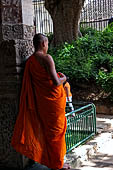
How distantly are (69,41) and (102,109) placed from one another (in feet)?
15.0

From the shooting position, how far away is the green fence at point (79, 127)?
5043 mm

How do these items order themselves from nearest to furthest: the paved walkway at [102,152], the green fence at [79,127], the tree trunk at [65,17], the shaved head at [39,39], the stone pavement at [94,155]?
the shaved head at [39,39], the stone pavement at [94,155], the paved walkway at [102,152], the green fence at [79,127], the tree trunk at [65,17]

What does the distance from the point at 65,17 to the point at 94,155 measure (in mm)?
8281

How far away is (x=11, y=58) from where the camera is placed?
3785 millimetres

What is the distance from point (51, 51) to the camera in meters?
12.0

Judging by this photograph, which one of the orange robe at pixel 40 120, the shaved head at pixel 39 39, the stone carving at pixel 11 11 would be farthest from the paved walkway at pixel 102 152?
the stone carving at pixel 11 11

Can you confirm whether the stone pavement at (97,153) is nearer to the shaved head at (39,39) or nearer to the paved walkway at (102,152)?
the paved walkway at (102,152)

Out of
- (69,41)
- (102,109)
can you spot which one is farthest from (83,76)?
(69,41)

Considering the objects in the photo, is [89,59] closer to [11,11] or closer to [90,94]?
[90,94]

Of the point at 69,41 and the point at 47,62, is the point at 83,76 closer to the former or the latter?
the point at 69,41

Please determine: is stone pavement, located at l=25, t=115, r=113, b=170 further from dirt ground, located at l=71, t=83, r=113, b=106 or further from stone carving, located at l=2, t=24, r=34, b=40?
dirt ground, located at l=71, t=83, r=113, b=106

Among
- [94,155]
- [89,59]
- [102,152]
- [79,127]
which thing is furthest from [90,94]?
[94,155]

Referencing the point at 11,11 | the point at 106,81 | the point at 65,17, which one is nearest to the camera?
the point at 11,11

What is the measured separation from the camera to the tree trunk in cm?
1193
